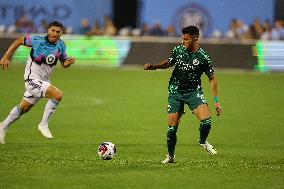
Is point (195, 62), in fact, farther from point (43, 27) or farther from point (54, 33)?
point (43, 27)

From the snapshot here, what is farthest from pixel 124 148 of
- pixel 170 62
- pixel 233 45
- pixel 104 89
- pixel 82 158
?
pixel 233 45

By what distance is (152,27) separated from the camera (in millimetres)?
32562

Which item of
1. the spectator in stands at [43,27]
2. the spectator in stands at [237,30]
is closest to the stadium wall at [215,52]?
the spectator in stands at [237,30]

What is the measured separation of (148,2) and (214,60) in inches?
316

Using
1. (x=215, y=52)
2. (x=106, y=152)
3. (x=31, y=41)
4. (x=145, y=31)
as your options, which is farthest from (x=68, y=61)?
(x=145, y=31)

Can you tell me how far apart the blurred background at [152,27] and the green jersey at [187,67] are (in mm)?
16228

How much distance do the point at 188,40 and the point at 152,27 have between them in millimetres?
20596

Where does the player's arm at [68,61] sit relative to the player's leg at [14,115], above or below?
above

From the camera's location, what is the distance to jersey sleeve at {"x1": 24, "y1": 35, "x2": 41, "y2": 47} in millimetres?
14202

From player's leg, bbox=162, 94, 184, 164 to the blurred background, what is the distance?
53.4 feet

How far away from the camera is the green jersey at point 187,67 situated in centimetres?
1220

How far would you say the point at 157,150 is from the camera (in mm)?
14031

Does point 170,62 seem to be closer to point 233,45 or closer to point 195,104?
point 195,104

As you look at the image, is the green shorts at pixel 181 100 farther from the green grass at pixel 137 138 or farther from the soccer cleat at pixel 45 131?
the soccer cleat at pixel 45 131
